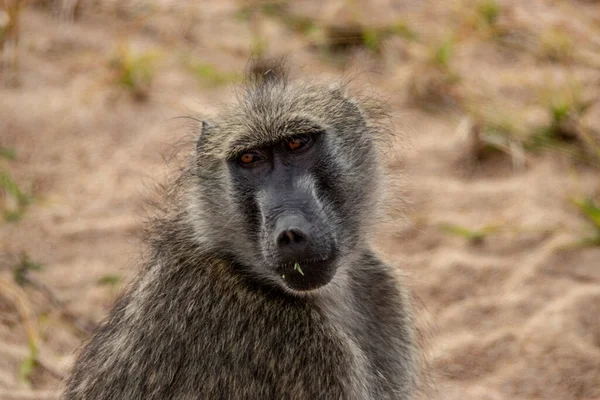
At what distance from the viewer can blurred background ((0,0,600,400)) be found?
4.20 m

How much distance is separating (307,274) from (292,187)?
0.91ft

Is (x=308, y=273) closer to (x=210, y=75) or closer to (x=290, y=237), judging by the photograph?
(x=290, y=237)

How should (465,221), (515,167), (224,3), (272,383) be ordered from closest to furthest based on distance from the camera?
1. (272,383)
2. (465,221)
3. (515,167)
4. (224,3)

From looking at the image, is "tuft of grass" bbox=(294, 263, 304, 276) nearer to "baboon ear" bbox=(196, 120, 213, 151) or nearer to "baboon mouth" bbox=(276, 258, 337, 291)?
"baboon mouth" bbox=(276, 258, 337, 291)

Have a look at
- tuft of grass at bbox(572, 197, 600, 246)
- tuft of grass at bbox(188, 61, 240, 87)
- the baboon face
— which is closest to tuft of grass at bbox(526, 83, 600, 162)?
tuft of grass at bbox(572, 197, 600, 246)

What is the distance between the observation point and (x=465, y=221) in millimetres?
4953

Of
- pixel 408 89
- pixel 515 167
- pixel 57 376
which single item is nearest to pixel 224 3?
pixel 408 89

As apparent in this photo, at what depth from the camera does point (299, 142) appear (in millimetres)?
2996

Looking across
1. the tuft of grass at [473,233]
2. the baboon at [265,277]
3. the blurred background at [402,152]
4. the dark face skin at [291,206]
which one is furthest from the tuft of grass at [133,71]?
the dark face skin at [291,206]

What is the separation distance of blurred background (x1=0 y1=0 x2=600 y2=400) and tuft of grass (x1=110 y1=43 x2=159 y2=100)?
1 cm

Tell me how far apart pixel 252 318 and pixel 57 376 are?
152cm

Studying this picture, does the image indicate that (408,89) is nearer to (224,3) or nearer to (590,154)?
(590,154)

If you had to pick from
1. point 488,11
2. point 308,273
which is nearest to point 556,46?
point 488,11

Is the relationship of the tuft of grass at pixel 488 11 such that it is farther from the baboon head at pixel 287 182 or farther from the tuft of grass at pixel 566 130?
the baboon head at pixel 287 182
